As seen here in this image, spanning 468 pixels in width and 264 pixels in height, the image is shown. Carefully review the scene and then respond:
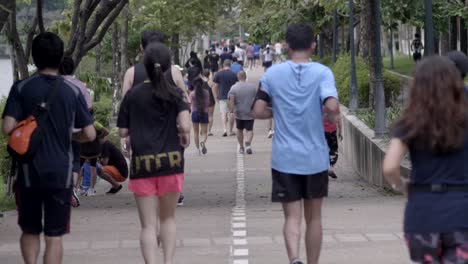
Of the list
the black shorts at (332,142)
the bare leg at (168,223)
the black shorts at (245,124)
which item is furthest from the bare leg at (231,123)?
the bare leg at (168,223)

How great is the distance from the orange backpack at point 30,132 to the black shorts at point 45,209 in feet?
0.84

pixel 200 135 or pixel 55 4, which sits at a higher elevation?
pixel 55 4

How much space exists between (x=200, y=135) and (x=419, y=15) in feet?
34.1

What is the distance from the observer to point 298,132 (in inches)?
328

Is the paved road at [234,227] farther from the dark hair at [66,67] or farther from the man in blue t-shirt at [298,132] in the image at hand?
the dark hair at [66,67]

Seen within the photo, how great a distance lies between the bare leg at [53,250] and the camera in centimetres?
792

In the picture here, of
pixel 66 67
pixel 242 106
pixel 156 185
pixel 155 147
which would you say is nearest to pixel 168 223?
pixel 156 185

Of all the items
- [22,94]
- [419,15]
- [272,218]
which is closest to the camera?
[22,94]

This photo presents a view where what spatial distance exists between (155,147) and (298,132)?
1.05 m

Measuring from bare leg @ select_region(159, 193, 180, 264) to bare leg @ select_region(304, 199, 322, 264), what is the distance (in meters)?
0.98

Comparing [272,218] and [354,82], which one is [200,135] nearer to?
[354,82]

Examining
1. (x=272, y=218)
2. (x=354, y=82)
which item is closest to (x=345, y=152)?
(x=354, y=82)

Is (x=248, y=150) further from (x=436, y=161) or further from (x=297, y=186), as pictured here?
(x=436, y=161)

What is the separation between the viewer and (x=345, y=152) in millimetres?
23531
